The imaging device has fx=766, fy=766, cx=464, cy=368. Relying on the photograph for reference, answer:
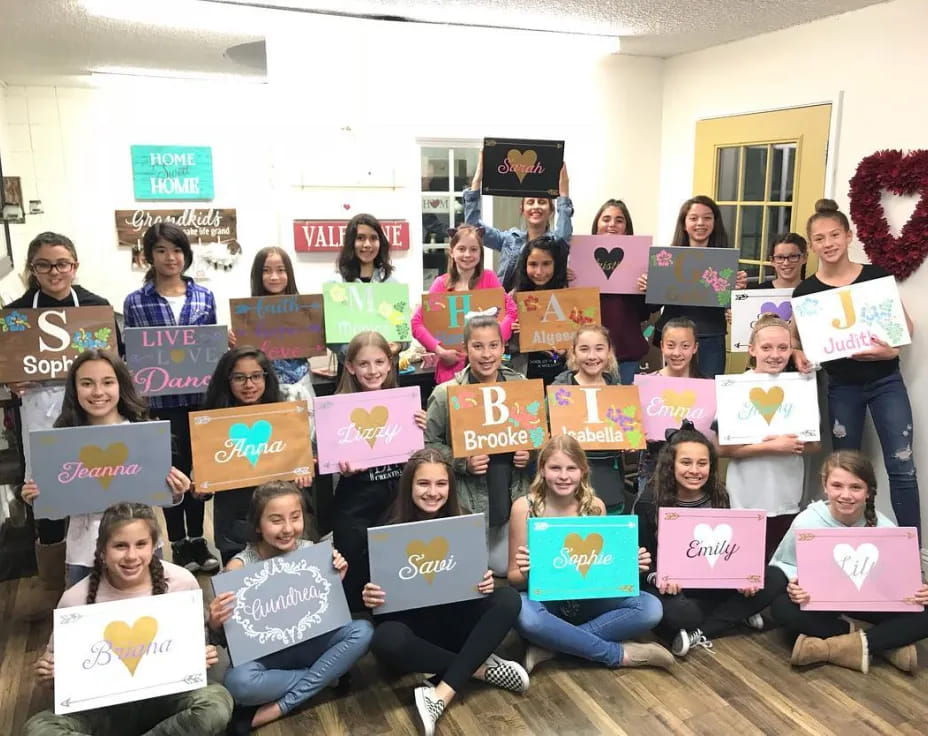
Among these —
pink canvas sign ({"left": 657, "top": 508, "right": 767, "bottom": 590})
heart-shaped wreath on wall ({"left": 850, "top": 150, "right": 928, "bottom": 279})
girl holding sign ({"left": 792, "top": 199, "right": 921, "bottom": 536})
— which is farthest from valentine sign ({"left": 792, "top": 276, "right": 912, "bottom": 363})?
pink canvas sign ({"left": 657, "top": 508, "right": 767, "bottom": 590})

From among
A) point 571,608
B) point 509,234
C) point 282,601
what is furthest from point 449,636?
point 509,234

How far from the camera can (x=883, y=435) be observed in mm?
3047

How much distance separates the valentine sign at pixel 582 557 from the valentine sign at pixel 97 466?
119 centimetres

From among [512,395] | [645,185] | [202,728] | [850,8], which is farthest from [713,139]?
[202,728]

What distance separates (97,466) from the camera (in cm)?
233

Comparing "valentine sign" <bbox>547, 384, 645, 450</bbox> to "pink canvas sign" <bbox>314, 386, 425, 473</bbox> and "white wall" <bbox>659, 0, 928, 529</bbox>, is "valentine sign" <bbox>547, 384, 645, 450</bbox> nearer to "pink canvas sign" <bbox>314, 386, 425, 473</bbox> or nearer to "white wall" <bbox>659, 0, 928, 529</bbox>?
"pink canvas sign" <bbox>314, 386, 425, 473</bbox>

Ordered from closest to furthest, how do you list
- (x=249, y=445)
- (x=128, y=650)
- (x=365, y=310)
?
(x=128, y=650) → (x=249, y=445) → (x=365, y=310)

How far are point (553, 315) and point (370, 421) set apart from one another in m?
1.05

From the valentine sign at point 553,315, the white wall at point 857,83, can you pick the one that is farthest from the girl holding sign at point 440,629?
the white wall at point 857,83

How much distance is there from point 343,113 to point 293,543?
9.36 ft

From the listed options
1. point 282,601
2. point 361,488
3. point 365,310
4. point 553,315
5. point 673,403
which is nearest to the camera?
point 282,601

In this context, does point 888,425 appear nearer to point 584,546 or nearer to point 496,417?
point 584,546

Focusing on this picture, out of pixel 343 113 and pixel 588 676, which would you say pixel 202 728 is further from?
pixel 343 113

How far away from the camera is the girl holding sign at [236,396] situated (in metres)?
2.65
